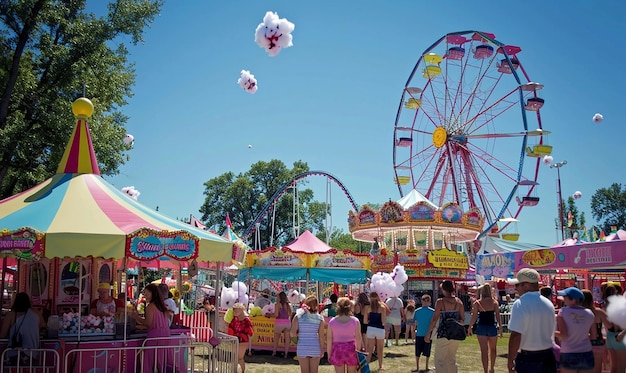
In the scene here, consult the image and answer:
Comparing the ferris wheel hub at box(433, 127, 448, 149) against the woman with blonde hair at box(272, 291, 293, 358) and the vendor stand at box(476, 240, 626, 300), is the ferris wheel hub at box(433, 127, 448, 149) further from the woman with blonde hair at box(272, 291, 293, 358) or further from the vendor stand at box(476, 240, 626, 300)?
the woman with blonde hair at box(272, 291, 293, 358)

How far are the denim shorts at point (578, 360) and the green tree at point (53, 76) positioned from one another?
44.7 ft

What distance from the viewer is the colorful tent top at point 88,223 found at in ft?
24.3

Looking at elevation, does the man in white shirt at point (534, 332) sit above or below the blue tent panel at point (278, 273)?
below

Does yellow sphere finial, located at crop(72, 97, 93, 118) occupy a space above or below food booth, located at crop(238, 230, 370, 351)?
above

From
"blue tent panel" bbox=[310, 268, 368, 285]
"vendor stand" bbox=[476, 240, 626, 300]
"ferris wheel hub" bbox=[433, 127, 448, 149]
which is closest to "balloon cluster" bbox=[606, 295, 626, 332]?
"vendor stand" bbox=[476, 240, 626, 300]

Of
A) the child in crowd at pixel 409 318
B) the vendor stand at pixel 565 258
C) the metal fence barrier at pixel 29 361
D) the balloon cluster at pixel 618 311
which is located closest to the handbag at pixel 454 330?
the balloon cluster at pixel 618 311

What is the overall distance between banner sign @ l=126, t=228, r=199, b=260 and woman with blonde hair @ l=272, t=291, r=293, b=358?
6.35 meters

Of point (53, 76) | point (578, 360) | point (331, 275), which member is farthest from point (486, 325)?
point (53, 76)

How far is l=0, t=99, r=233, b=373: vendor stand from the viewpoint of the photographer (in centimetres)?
742

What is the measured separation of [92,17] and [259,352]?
1069 cm

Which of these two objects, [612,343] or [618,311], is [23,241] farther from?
[612,343]

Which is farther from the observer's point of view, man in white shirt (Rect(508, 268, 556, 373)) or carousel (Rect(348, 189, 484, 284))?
carousel (Rect(348, 189, 484, 284))

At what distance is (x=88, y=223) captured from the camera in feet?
25.4

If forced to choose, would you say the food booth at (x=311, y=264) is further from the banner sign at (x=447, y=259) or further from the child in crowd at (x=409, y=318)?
the banner sign at (x=447, y=259)
